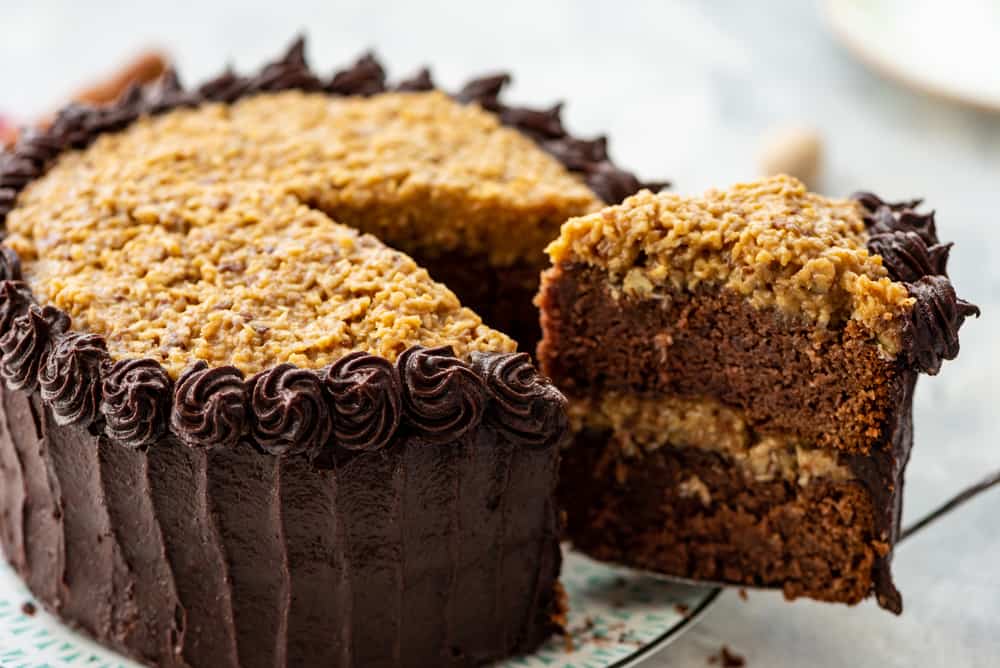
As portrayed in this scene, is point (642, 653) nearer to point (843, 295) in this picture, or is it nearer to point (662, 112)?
point (843, 295)

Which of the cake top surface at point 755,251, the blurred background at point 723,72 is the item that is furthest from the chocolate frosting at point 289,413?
the blurred background at point 723,72

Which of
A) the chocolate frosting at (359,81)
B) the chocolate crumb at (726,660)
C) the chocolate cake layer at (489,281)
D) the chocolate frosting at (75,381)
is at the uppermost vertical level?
the chocolate frosting at (359,81)

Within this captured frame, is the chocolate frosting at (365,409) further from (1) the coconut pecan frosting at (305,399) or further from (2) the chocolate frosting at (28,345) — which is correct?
(2) the chocolate frosting at (28,345)

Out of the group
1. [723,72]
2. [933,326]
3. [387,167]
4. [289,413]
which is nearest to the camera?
[289,413]

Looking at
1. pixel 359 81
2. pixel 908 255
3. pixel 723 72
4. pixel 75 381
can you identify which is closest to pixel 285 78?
pixel 359 81

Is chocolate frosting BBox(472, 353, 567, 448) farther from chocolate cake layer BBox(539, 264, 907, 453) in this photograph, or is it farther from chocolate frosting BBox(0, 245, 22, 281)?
chocolate frosting BBox(0, 245, 22, 281)

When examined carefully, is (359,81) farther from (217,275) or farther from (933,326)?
(933,326)
